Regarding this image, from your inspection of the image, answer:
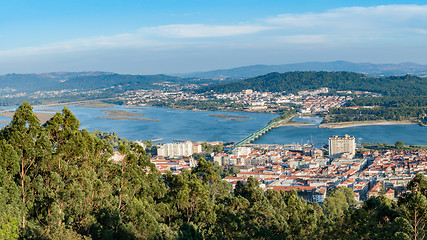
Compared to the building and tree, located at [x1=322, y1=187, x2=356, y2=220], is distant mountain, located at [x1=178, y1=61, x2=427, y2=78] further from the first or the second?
tree, located at [x1=322, y1=187, x2=356, y2=220]

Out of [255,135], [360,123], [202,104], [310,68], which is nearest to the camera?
[255,135]

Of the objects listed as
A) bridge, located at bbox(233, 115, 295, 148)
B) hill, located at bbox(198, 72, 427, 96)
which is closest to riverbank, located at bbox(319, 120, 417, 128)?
bridge, located at bbox(233, 115, 295, 148)

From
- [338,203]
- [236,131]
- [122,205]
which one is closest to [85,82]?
[236,131]

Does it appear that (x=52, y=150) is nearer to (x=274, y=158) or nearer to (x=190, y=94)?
(x=274, y=158)

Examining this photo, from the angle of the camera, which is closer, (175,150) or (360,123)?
(175,150)

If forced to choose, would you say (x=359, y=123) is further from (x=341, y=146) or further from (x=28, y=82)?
(x=28, y=82)

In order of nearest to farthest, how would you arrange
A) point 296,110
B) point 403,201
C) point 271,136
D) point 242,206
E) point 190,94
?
1. point 403,201
2. point 242,206
3. point 271,136
4. point 296,110
5. point 190,94

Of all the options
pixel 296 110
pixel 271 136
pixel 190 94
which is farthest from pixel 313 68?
pixel 271 136

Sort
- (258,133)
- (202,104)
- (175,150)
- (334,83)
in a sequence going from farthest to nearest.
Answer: (334,83) < (202,104) < (258,133) < (175,150)
